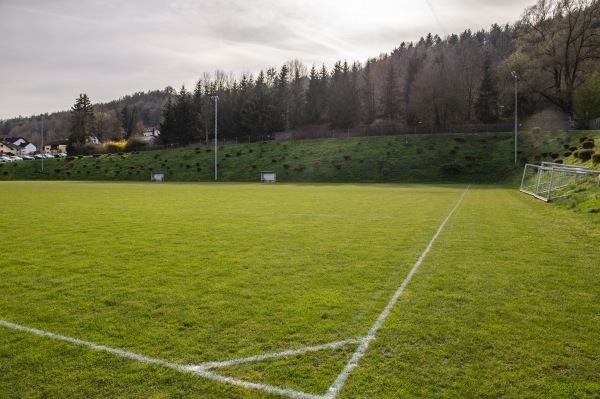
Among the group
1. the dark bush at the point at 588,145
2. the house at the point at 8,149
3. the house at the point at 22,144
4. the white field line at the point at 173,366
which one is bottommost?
the white field line at the point at 173,366

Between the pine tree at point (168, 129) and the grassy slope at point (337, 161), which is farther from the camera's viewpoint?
the pine tree at point (168, 129)

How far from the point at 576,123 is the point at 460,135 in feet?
45.7

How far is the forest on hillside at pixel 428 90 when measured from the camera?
54.0 metres

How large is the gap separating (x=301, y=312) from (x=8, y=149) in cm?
16232

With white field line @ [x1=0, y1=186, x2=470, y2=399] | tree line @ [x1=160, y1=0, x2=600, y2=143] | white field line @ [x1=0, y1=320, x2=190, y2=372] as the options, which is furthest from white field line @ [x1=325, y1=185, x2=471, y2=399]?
tree line @ [x1=160, y1=0, x2=600, y2=143]

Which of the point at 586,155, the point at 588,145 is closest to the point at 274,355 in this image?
the point at 586,155

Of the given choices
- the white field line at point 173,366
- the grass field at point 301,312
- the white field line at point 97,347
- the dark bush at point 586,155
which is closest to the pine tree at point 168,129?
the dark bush at point 586,155

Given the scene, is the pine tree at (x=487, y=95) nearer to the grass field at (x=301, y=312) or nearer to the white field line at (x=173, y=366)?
the grass field at (x=301, y=312)

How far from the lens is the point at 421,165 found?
5028 centimetres

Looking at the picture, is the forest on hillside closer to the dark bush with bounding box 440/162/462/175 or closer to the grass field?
the dark bush with bounding box 440/162/462/175

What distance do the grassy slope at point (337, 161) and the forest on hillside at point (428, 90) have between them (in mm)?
6421

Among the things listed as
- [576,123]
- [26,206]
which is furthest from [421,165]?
[26,206]

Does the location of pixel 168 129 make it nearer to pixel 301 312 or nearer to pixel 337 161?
pixel 337 161

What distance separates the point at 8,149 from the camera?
13200cm
